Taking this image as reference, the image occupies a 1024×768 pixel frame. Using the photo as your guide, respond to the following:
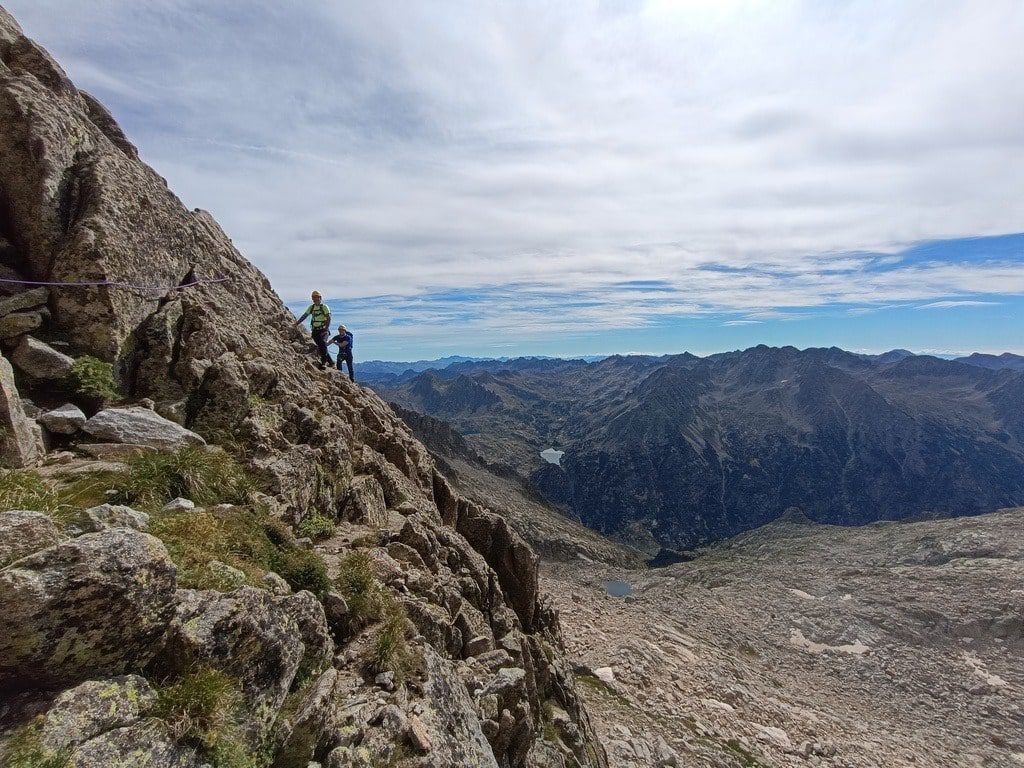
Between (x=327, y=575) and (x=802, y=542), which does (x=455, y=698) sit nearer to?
(x=327, y=575)

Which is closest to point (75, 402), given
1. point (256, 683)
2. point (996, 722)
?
point (256, 683)

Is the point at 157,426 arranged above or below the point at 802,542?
Result: above

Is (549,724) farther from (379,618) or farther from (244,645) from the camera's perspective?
(244,645)

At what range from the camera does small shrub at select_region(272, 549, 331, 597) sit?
35.0 ft

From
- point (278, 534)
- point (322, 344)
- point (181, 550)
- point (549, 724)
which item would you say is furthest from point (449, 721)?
point (322, 344)

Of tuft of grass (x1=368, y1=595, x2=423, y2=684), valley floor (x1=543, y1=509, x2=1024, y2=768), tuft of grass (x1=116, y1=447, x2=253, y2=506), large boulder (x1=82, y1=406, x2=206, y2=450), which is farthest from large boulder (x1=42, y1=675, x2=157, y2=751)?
valley floor (x1=543, y1=509, x2=1024, y2=768)

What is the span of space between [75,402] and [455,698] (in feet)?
35.6

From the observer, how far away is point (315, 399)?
1916 centimetres

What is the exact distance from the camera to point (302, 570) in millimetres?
10875

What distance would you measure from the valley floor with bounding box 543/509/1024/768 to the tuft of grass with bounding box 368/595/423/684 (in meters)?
21.9

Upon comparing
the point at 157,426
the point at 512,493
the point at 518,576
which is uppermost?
the point at 157,426

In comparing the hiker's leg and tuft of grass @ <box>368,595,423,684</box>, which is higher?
the hiker's leg

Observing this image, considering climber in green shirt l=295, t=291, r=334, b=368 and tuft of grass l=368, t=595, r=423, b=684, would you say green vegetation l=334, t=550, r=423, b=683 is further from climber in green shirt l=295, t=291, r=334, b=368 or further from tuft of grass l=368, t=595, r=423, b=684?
climber in green shirt l=295, t=291, r=334, b=368

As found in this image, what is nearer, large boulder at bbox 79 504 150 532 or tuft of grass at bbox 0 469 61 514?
large boulder at bbox 79 504 150 532
